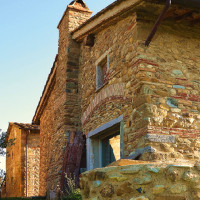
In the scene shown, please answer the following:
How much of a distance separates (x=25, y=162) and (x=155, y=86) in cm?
1033

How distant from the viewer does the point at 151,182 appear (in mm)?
3713

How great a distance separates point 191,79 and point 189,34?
1005 millimetres

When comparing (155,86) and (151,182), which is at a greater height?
(155,86)

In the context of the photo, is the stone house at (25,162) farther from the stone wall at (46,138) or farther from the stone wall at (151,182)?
the stone wall at (151,182)

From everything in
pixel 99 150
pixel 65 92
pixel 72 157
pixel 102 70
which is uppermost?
pixel 102 70

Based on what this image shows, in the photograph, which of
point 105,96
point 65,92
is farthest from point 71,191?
point 65,92

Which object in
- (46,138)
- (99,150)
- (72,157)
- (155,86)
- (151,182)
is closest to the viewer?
(151,182)

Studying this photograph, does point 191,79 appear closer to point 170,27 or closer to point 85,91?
point 170,27

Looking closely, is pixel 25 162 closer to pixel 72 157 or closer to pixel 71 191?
pixel 72 157

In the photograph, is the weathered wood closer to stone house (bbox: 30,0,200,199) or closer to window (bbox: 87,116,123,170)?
stone house (bbox: 30,0,200,199)

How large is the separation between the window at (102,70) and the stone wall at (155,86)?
324 mm

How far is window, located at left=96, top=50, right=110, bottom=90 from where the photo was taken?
25.9 ft

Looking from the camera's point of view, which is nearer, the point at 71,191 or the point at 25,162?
the point at 71,191

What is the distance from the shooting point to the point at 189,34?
23.1 feet
